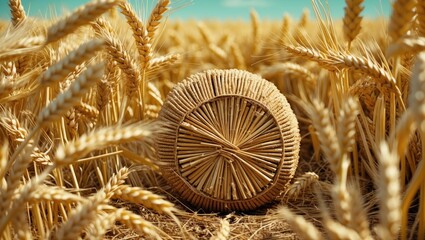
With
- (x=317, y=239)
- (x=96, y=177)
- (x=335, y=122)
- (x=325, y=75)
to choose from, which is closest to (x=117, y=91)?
(x=96, y=177)

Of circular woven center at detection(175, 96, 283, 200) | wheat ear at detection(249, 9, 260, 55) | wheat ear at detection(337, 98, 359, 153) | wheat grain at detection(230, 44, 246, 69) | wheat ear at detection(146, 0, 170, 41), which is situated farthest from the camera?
wheat ear at detection(249, 9, 260, 55)

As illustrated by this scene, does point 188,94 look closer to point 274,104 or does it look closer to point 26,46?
point 274,104

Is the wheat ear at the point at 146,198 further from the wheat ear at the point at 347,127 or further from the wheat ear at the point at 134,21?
the wheat ear at the point at 134,21

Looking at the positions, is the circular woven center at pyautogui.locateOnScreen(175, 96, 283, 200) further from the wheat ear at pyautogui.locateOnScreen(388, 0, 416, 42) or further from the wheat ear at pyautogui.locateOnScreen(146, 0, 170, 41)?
the wheat ear at pyautogui.locateOnScreen(388, 0, 416, 42)

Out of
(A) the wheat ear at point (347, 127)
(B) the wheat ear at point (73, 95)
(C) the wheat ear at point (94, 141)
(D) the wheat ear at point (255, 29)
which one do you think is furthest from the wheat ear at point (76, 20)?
(D) the wheat ear at point (255, 29)

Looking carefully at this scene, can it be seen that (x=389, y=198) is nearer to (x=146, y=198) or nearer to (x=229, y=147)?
(x=146, y=198)

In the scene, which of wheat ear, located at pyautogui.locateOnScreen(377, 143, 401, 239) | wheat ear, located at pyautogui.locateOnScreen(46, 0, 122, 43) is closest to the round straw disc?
wheat ear, located at pyautogui.locateOnScreen(46, 0, 122, 43)

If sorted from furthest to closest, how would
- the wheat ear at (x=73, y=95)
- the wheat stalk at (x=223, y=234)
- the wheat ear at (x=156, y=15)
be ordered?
the wheat ear at (x=156, y=15)
the wheat stalk at (x=223, y=234)
the wheat ear at (x=73, y=95)
